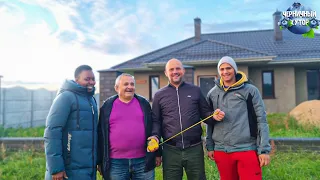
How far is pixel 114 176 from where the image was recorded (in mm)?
2736

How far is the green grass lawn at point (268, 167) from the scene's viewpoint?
13.3 ft

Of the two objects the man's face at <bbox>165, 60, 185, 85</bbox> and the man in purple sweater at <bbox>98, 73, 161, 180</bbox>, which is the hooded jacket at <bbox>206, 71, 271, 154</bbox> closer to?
the man's face at <bbox>165, 60, 185, 85</bbox>

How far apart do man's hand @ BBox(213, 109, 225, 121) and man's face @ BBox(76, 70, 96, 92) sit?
1402mm

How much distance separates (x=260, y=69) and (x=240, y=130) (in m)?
10.6

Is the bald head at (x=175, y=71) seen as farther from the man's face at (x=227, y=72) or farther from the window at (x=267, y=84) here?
the window at (x=267, y=84)

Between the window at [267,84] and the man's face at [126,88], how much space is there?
11.1 meters

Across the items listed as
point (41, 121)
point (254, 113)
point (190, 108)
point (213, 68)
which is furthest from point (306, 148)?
point (41, 121)

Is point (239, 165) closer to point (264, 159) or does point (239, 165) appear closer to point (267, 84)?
point (264, 159)

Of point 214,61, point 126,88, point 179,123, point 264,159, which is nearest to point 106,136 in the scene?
point 126,88

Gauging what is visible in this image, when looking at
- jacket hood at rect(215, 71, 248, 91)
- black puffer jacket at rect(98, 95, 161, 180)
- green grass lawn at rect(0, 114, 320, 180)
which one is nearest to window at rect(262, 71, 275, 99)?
green grass lawn at rect(0, 114, 320, 180)

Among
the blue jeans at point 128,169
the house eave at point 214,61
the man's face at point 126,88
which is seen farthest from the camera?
the house eave at point 214,61

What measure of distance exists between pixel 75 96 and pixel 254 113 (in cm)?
193

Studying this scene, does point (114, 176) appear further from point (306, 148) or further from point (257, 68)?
point (257, 68)

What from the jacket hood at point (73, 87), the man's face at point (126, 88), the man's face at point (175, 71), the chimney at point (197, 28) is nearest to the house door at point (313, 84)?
the chimney at point (197, 28)
